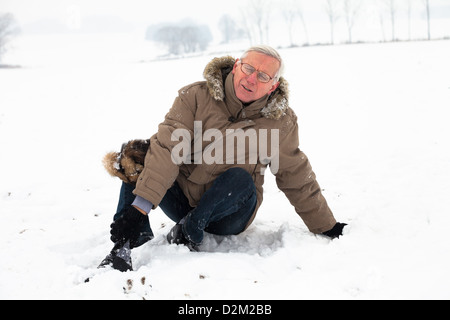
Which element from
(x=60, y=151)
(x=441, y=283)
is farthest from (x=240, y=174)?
(x=60, y=151)

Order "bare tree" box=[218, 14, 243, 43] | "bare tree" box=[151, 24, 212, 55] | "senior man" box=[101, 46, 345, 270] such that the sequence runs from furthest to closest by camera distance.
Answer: "bare tree" box=[218, 14, 243, 43], "bare tree" box=[151, 24, 212, 55], "senior man" box=[101, 46, 345, 270]

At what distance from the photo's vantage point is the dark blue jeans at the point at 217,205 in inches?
87.0

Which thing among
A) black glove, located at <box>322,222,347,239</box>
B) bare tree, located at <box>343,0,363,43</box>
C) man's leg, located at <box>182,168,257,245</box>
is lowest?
black glove, located at <box>322,222,347,239</box>

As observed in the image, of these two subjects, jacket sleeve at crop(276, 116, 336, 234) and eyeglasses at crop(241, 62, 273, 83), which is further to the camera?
jacket sleeve at crop(276, 116, 336, 234)

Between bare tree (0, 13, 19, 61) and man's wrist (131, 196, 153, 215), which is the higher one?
bare tree (0, 13, 19, 61)

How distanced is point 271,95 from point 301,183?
65cm

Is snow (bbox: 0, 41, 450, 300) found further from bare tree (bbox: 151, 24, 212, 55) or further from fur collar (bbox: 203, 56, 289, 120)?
bare tree (bbox: 151, 24, 212, 55)

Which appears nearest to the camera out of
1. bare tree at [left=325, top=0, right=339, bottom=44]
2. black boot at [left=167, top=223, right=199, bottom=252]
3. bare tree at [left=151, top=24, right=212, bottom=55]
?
black boot at [left=167, top=223, right=199, bottom=252]

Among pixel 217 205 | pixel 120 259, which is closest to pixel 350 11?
pixel 217 205

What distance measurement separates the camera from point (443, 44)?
515 inches

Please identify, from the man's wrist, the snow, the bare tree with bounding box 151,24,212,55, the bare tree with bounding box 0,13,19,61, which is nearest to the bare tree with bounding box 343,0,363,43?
the bare tree with bounding box 151,24,212,55

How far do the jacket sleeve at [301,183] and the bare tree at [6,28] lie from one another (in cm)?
4009

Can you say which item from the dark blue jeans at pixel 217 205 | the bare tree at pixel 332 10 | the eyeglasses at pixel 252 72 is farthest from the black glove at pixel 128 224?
the bare tree at pixel 332 10

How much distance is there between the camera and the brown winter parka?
7.41ft
